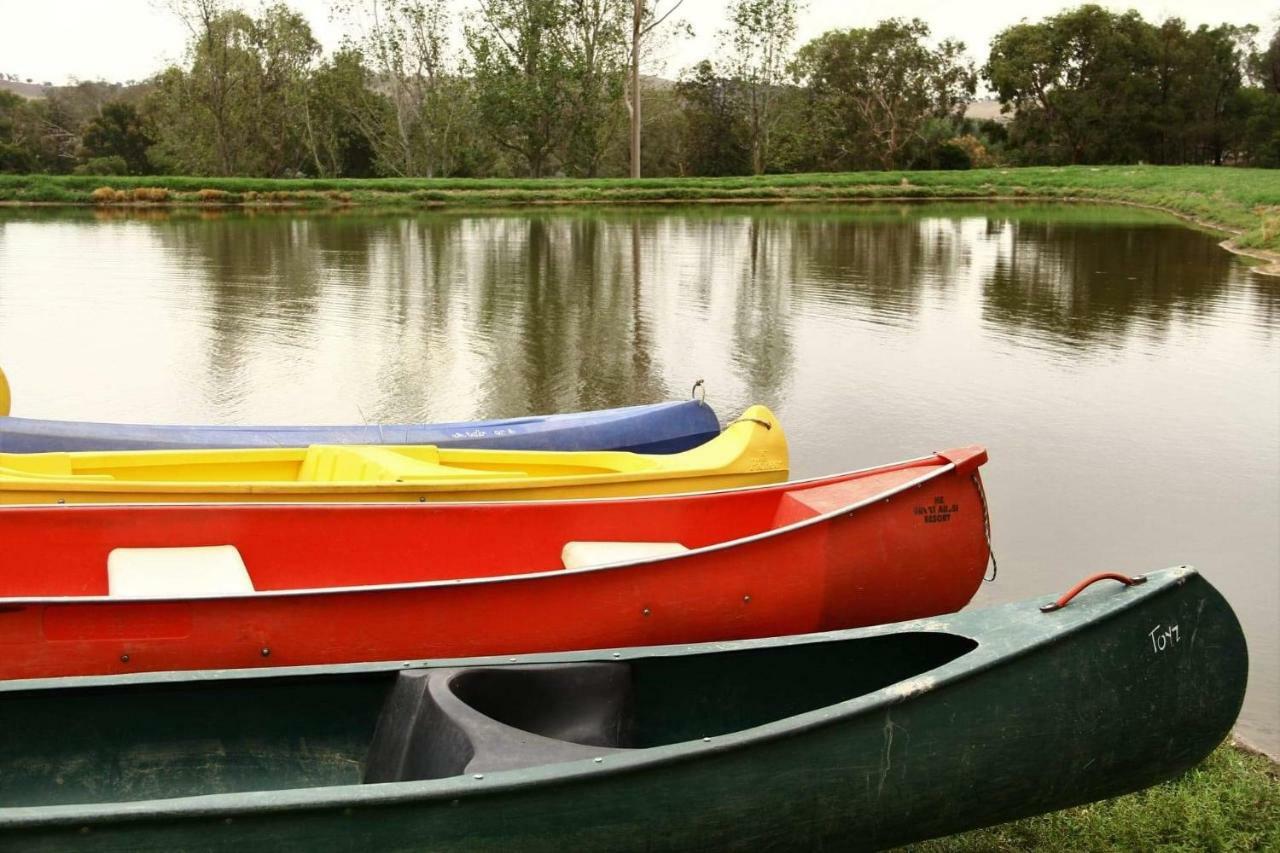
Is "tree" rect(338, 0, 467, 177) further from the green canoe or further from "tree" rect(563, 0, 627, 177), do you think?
the green canoe

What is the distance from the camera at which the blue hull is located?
6719 mm

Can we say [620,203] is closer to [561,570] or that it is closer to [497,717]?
[561,570]

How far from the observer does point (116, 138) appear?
6172 cm

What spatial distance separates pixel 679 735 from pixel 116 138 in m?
64.1

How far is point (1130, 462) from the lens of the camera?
9.59 m

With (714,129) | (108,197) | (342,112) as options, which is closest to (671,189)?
(714,129)

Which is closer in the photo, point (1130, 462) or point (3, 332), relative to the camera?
point (1130, 462)

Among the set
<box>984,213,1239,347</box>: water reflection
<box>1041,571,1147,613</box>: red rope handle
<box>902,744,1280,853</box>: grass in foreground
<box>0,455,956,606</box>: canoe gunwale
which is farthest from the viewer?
<box>984,213,1239,347</box>: water reflection

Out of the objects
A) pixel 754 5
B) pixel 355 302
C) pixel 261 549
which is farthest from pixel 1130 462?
pixel 754 5

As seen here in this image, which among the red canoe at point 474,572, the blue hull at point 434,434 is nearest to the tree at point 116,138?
the blue hull at point 434,434

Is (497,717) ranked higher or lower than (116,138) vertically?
lower

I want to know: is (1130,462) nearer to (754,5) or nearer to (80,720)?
(80,720)

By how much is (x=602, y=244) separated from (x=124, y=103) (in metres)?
45.5

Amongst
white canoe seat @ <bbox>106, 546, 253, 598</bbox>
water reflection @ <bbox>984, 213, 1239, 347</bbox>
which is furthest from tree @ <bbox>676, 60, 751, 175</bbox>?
white canoe seat @ <bbox>106, 546, 253, 598</bbox>
